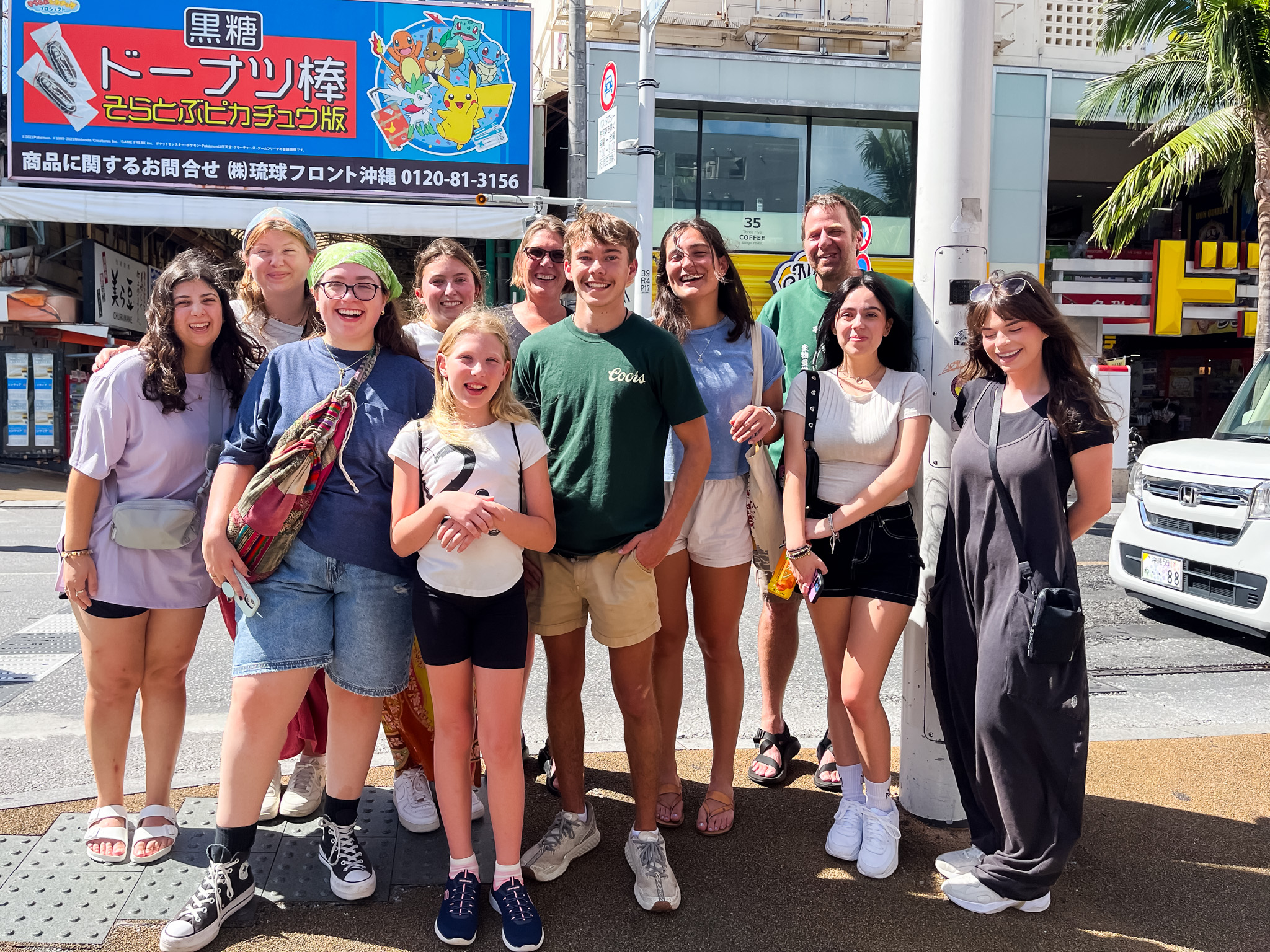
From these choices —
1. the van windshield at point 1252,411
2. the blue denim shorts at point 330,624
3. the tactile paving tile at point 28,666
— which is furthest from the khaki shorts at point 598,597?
the van windshield at point 1252,411

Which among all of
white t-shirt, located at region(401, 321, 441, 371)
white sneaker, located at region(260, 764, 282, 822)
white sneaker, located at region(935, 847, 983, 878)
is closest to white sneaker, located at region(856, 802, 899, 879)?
white sneaker, located at region(935, 847, 983, 878)

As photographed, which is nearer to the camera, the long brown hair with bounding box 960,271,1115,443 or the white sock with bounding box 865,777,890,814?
the long brown hair with bounding box 960,271,1115,443

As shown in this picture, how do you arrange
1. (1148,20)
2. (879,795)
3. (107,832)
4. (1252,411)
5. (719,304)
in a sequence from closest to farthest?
(107,832) < (879,795) < (719,304) < (1252,411) < (1148,20)

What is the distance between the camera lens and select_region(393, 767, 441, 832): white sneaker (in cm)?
347

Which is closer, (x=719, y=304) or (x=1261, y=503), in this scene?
(x=719, y=304)

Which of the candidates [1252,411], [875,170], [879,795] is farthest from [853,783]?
[875,170]

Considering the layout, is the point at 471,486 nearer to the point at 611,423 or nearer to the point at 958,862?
the point at 611,423

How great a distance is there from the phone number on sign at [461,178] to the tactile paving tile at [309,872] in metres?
14.2

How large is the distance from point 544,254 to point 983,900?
2756 mm

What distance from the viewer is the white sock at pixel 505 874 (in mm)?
2850

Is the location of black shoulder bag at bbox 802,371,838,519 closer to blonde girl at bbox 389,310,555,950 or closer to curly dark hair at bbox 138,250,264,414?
blonde girl at bbox 389,310,555,950

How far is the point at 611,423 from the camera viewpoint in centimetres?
304

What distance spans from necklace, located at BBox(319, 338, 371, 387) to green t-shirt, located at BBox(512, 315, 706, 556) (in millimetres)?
584

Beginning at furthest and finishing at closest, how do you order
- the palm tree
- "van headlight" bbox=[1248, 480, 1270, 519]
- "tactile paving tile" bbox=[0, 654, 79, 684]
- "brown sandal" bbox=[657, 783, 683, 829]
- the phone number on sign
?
the phone number on sign
the palm tree
"van headlight" bbox=[1248, 480, 1270, 519]
"tactile paving tile" bbox=[0, 654, 79, 684]
"brown sandal" bbox=[657, 783, 683, 829]
